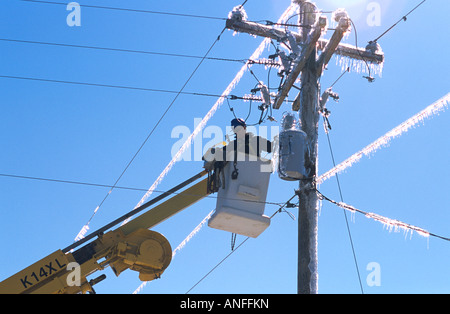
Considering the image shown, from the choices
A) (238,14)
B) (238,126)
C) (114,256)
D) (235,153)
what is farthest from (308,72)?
(114,256)

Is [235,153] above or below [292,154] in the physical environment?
above

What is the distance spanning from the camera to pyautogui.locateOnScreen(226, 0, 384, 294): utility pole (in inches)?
350

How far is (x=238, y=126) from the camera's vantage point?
401 inches

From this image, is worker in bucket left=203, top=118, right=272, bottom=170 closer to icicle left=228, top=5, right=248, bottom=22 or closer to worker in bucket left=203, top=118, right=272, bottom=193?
worker in bucket left=203, top=118, right=272, bottom=193

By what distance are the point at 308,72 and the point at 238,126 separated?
4.86 ft

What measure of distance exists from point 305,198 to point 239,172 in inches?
45.3

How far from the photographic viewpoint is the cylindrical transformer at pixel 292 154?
9.09 metres

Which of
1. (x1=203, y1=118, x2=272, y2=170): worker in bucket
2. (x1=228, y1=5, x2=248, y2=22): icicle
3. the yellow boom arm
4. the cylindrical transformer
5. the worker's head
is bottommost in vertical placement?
the yellow boom arm

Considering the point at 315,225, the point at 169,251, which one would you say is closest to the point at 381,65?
the point at 315,225

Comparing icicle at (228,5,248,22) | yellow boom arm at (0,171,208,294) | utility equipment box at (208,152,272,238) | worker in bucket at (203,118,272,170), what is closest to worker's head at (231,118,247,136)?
worker in bucket at (203,118,272,170)

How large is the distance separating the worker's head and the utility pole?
3.17 feet

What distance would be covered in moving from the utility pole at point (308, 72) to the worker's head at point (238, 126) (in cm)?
97

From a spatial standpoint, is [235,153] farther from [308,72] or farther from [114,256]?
[114,256]
